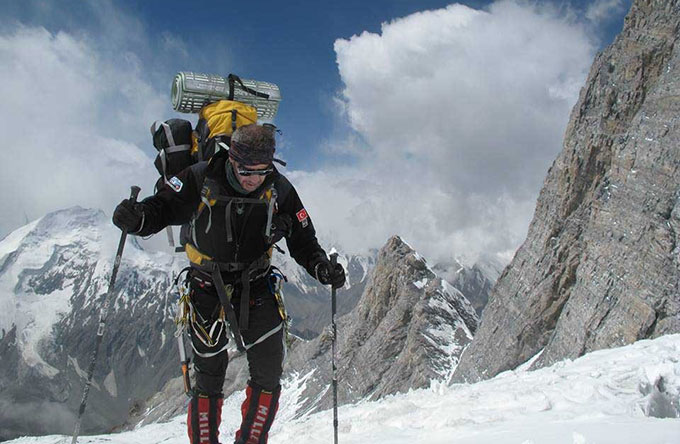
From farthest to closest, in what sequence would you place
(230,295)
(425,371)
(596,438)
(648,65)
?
(425,371)
(648,65)
(230,295)
(596,438)

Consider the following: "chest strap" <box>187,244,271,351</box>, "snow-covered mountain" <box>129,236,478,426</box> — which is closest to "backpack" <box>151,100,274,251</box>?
"chest strap" <box>187,244,271,351</box>

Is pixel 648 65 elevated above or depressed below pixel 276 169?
above

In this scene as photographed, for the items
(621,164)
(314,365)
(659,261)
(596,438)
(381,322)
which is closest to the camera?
(596,438)

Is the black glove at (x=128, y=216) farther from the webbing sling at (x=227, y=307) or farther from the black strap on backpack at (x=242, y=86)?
the black strap on backpack at (x=242, y=86)

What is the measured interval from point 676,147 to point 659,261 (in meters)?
10.1

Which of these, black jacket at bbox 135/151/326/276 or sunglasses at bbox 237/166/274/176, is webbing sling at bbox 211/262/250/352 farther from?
sunglasses at bbox 237/166/274/176

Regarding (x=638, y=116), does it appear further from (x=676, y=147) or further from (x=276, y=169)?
(x=276, y=169)

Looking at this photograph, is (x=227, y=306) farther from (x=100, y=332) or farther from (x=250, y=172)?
(x=100, y=332)

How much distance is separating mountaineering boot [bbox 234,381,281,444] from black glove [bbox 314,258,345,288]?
6.00ft

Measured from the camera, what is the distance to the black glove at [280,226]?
24.0ft

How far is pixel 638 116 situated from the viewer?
169ft

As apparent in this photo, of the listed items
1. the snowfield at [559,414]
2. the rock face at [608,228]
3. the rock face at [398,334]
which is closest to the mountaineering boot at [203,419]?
the snowfield at [559,414]

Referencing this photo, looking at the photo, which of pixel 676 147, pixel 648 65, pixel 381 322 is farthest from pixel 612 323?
pixel 381 322

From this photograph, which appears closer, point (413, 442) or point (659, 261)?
point (413, 442)
